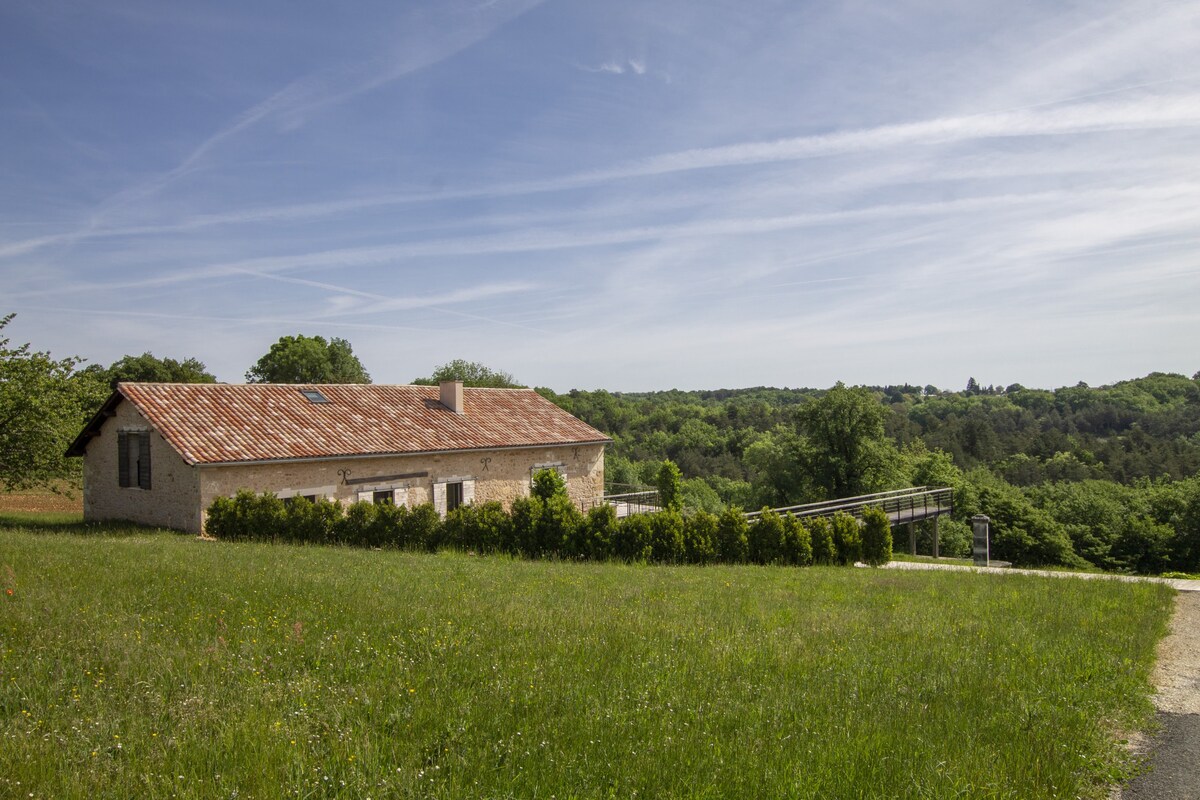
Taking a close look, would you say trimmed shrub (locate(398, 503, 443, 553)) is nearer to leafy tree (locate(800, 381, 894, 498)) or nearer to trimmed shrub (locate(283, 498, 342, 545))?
trimmed shrub (locate(283, 498, 342, 545))

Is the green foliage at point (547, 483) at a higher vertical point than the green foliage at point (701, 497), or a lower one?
higher

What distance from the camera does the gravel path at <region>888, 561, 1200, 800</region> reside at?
4.80 meters

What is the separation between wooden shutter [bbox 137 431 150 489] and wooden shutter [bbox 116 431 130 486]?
66 cm

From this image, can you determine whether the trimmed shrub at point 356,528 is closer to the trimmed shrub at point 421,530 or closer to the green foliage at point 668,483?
the trimmed shrub at point 421,530

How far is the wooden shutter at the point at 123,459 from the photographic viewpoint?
20.6 m

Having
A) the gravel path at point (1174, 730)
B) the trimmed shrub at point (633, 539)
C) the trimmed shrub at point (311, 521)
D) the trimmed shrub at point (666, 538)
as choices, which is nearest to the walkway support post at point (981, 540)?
the trimmed shrub at point (666, 538)

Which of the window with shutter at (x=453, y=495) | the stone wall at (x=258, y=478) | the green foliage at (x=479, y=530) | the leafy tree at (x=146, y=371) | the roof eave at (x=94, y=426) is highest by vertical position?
the leafy tree at (x=146, y=371)

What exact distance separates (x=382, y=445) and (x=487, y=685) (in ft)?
59.3

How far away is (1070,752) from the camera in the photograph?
500cm

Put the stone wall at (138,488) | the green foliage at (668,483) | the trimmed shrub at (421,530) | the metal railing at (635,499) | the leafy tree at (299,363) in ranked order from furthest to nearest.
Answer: the leafy tree at (299,363)
the metal railing at (635,499)
the green foliage at (668,483)
the stone wall at (138,488)
the trimmed shrub at (421,530)

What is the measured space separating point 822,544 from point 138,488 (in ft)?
61.9

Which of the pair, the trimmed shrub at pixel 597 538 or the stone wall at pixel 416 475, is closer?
the trimmed shrub at pixel 597 538

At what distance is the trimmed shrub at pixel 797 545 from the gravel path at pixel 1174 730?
8036 mm

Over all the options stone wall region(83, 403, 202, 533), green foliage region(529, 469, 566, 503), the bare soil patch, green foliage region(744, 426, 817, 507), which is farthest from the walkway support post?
the bare soil patch
